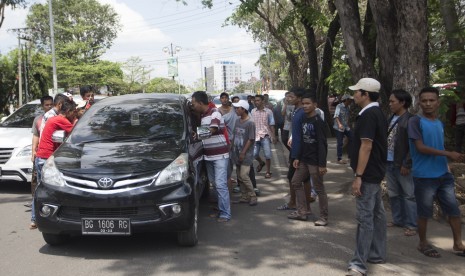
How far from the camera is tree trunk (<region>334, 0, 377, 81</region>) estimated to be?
8.27 metres

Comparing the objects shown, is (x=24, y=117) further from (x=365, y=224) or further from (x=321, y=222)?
(x=365, y=224)

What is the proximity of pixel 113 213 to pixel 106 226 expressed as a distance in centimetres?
15

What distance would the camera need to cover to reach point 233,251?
5168 mm

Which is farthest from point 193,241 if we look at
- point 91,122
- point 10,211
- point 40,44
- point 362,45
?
point 40,44

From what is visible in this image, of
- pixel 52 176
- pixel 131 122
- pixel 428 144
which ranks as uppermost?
pixel 131 122

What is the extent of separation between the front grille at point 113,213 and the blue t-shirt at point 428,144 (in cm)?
276

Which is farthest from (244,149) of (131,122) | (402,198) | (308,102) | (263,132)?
(402,198)

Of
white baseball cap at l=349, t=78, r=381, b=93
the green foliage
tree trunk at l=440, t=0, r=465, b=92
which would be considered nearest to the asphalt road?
white baseball cap at l=349, t=78, r=381, b=93

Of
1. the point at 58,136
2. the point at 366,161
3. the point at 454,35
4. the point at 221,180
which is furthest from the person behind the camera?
the point at 454,35

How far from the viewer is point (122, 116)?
6.11 meters

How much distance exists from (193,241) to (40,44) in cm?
5118

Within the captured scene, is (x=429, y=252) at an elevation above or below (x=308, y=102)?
below

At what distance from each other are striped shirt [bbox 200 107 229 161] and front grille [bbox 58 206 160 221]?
1683 mm

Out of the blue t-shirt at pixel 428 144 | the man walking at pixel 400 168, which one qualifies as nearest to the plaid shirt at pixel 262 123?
the man walking at pixel 400 168
